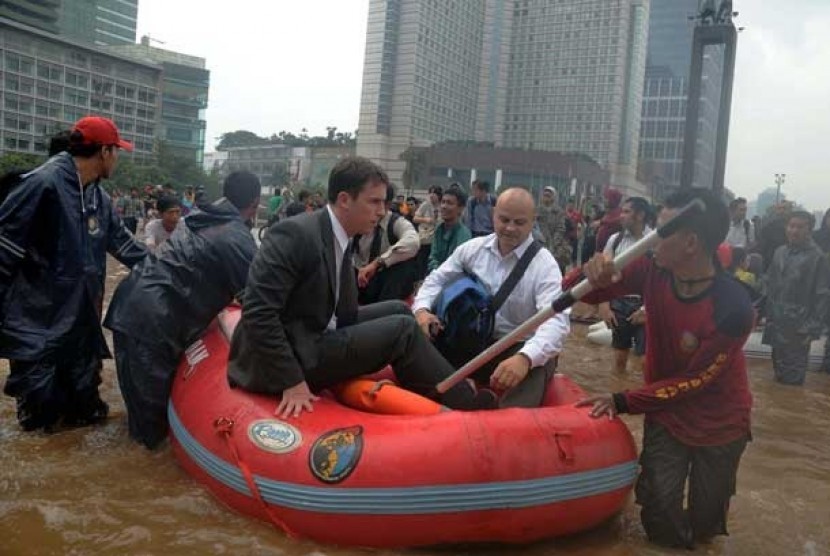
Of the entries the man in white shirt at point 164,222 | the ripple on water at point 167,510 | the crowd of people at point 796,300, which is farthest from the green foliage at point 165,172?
the ripple on water at point 167,510

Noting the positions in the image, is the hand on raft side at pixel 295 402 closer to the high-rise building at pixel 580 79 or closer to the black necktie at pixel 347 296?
the black necktie at pixel 347 296

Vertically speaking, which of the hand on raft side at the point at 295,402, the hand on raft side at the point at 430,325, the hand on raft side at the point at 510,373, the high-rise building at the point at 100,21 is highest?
the high-rise building at the point at 100,21

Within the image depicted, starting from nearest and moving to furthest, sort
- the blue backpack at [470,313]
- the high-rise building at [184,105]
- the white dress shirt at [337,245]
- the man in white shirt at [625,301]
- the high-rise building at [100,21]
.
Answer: the white dress shirt at [337,245], the blue backpack at [470,313], the man in white shirt at [625,301], the high-rise building at [184,105], the high-rise building at [100,21]

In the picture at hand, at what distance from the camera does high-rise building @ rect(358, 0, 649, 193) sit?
88.9m

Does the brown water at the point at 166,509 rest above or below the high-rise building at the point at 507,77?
below

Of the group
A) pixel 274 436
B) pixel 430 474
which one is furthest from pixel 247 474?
pixel 430 474

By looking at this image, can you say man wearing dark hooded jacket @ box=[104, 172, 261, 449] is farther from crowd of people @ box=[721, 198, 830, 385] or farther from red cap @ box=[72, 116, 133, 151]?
crowd of people @ box=[721, 198, 830, 385]

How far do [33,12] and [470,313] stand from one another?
108 metres

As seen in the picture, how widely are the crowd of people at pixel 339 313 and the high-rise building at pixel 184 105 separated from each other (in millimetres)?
109813

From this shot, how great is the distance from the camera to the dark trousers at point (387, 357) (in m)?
3.34

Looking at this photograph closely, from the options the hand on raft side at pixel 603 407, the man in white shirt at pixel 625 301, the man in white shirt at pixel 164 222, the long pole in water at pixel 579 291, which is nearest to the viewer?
the long pole in water at pixel 579 291

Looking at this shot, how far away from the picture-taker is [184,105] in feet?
363

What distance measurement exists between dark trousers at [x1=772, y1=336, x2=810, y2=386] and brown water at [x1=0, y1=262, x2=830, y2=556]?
2.22 m

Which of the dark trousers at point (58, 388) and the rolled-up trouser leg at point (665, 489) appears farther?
the dark trousers at point (58, 388)
